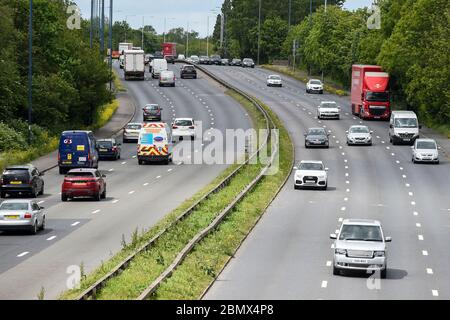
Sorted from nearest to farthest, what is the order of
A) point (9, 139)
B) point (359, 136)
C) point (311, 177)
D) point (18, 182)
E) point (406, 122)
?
point (18, 182)
point (311, 177)
point (9, 139)
point (359, 136)
point (406, 122)

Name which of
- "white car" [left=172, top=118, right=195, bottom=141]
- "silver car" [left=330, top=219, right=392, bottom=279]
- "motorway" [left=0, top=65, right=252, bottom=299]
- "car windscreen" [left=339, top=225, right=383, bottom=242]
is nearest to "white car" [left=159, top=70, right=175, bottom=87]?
"motorway" [left=0, top=65, right=252, bottom=299]

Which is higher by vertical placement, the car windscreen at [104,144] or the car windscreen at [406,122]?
the car windscreen at [406,122]

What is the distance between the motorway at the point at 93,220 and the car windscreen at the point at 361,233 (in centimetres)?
720

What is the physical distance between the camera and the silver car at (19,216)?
41.2 m

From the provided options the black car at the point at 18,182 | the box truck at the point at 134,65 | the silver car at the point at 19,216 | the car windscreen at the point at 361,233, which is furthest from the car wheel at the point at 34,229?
the box truck at the point at 134,65

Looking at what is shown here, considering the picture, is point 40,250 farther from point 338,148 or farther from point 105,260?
point 338,148

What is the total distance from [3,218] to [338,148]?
1666 inches

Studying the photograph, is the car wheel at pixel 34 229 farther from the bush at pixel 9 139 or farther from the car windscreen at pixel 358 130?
the car windscreen at pixel 358 130

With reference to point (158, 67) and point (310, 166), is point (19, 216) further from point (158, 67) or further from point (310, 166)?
point (158, 67)

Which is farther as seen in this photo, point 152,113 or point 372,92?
point 152,113

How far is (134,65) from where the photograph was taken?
137 meters

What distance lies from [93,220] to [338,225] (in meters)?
9.46

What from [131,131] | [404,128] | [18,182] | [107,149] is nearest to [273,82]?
[131,131]
